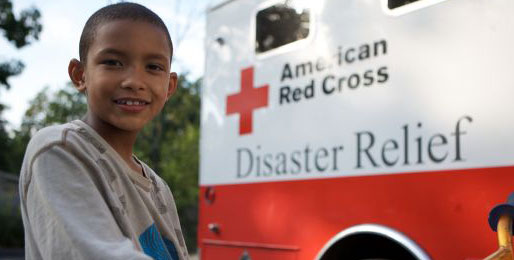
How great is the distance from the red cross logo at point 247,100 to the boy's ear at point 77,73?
2.43 metres

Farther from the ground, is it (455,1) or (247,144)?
(455,1)

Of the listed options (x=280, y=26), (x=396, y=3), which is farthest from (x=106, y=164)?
(x=280, y=26)

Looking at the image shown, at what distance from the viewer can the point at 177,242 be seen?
1.43 m

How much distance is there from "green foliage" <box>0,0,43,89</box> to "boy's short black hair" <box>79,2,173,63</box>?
1489 centimetres

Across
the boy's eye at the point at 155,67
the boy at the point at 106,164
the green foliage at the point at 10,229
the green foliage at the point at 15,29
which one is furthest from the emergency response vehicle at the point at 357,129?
the green foliage at the point at 10,229

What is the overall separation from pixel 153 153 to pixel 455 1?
48.2 ft

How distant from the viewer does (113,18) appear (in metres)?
1.29

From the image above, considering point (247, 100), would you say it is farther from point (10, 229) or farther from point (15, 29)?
point (10, 229)

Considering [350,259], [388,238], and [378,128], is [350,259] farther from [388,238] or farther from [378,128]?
[378,128]

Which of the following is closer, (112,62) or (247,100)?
(112,62)

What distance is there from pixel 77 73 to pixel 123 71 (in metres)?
0.21

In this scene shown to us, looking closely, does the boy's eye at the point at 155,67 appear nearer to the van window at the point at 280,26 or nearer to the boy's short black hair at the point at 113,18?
the boy's short black hair at the point at 113,18

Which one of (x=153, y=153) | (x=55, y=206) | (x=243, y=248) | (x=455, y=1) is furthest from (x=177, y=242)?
(x=153, y=153)

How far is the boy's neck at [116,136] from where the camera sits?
1.35 meters
